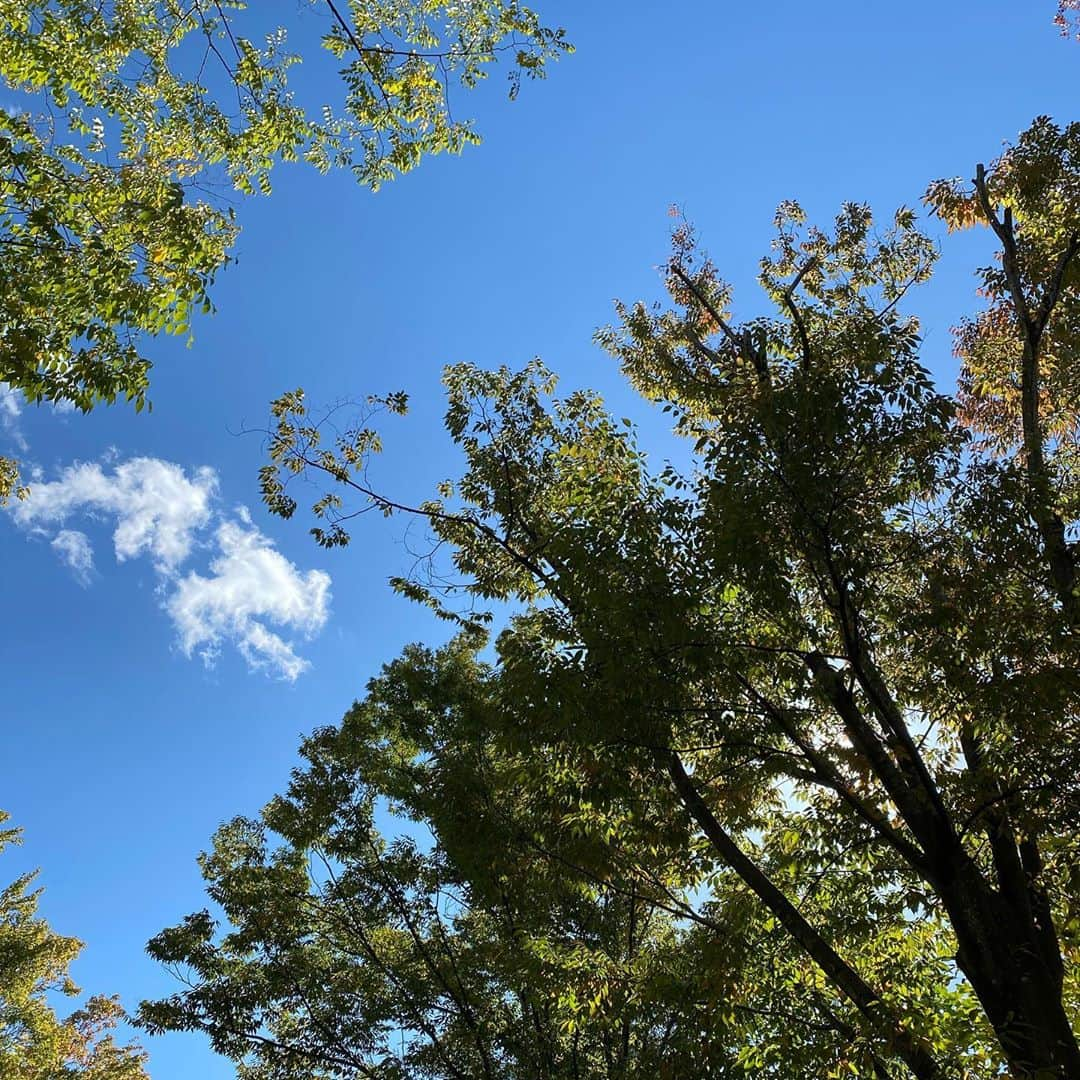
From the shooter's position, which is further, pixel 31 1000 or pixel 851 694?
pixel 31 1000

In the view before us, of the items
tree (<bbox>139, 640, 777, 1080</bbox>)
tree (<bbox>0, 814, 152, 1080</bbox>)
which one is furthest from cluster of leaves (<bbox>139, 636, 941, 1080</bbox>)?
tree (<bbox>0, 814, 152, 1080</bbox>)

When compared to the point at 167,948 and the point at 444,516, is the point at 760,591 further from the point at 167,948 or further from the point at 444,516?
the point at 167,948

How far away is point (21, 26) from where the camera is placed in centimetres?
559

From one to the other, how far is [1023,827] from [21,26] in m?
9.59

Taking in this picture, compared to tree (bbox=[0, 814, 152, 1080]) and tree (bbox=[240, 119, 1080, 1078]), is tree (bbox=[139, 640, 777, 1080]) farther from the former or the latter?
tree (bbox=[0, 814, 152, 1080])

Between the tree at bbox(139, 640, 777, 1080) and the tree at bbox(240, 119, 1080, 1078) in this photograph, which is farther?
the tree at bbox(139, 640, 777, 1080)

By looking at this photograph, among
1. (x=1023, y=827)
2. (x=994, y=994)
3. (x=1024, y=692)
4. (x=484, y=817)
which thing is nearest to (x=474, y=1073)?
(x=484, y=817)

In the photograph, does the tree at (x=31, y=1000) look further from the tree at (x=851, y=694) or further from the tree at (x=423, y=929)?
the tree at (x=851, y=694)

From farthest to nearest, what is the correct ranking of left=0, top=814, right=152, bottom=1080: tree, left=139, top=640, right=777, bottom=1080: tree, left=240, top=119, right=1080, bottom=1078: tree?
left=0, top=814, right=152, bottom=1080: tree < left=139, top=640, right=777, bottom=1080: tree < left=240, top=119, right=1080, bottom=1078: tree

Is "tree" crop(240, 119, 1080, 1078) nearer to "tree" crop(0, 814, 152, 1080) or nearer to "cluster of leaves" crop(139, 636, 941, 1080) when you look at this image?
"cluster of leaves" crop(139, 636, 941, 1080)

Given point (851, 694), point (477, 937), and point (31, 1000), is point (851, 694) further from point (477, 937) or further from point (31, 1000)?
point (31, 1000)

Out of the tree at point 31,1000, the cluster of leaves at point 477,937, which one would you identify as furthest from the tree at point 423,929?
the tree at point 31,1000

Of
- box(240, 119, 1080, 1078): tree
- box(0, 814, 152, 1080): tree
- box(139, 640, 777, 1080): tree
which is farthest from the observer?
box(0, 814, 152, 1080): tree

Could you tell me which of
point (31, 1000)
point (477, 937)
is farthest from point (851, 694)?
point (31, 1000)
